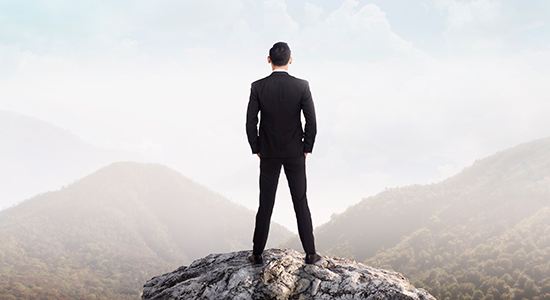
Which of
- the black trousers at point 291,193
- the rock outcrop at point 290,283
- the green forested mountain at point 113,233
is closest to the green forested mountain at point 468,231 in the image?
the green forested mountain at point 113,233

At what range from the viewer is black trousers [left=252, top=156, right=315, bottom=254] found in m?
6.00

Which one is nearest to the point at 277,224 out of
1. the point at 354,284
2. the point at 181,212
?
the point at 181,212

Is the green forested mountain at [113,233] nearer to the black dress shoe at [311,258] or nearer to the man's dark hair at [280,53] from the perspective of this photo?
the black dress shoe at [311,258]

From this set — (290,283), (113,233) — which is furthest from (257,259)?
(113,233)

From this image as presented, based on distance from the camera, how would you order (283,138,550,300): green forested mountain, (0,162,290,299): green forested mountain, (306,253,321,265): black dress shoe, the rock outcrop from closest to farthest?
the rock outcrop
(306,253,321,265): black dress shoe
(283,138,550,300): green forested mountain
(0,162,290,299): green forested mountain

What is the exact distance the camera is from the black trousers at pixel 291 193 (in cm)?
600

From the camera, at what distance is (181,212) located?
110312mm

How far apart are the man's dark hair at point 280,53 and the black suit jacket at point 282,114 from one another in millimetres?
205

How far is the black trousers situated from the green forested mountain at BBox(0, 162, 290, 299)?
58363 millimetres

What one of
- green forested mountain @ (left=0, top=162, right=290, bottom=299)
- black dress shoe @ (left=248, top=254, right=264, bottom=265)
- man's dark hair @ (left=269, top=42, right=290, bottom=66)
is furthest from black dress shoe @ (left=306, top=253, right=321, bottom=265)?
green forested mountain @ (left=0, top=162, right=290, bottom=299)

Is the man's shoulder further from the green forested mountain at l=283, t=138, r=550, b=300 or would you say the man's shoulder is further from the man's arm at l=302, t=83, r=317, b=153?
the green forested mountain at l=283, t=138, r=550, b=300

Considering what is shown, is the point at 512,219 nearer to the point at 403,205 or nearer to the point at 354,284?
the point at 403,205

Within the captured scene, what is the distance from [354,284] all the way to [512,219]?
5639 centimetres

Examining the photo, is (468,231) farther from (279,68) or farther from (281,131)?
(279,68)
